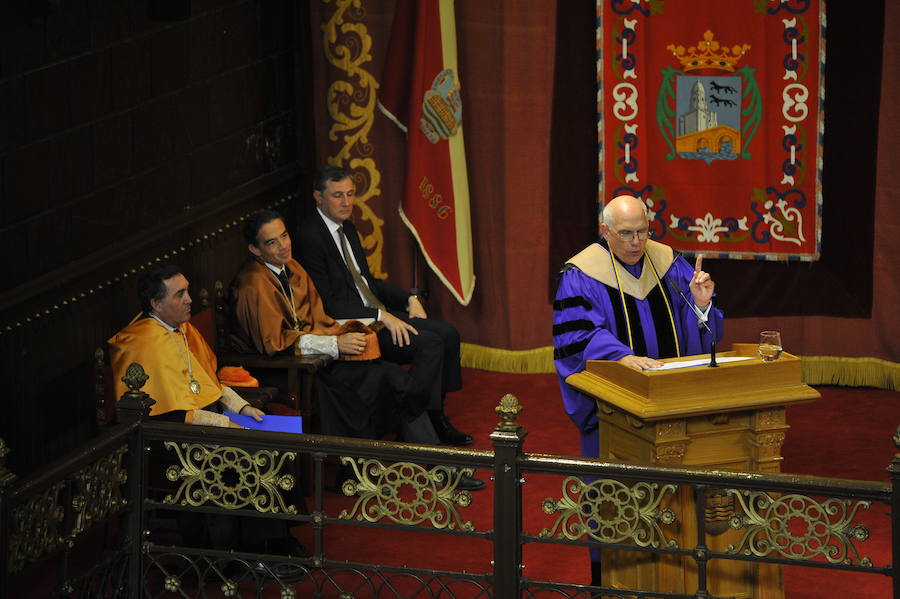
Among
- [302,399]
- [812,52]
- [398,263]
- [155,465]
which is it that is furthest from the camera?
[398,263]

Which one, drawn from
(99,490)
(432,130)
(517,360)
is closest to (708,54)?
(432,130)

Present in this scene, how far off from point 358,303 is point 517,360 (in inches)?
68.3

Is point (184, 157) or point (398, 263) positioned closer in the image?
point (184, 157)

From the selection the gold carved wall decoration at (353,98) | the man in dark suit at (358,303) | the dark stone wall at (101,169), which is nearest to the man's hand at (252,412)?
the dark stone wall at (101,169)

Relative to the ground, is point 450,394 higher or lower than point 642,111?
lower

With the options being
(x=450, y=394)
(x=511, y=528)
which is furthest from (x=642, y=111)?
(x=511, y=528)

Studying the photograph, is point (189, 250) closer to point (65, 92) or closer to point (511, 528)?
point (65, 92)

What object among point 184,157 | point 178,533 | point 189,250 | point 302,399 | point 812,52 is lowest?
point 178,533

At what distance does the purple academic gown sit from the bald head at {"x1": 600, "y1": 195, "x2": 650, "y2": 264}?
0.14 meters

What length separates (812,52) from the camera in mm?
8406

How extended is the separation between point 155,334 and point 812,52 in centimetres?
435

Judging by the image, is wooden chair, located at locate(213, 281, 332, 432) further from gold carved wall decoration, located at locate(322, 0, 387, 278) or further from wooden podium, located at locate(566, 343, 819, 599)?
gold carved wall decoration, located at locate(322, 0, 387, 278)

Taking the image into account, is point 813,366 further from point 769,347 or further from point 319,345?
point 769,347

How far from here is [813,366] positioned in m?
8.70
